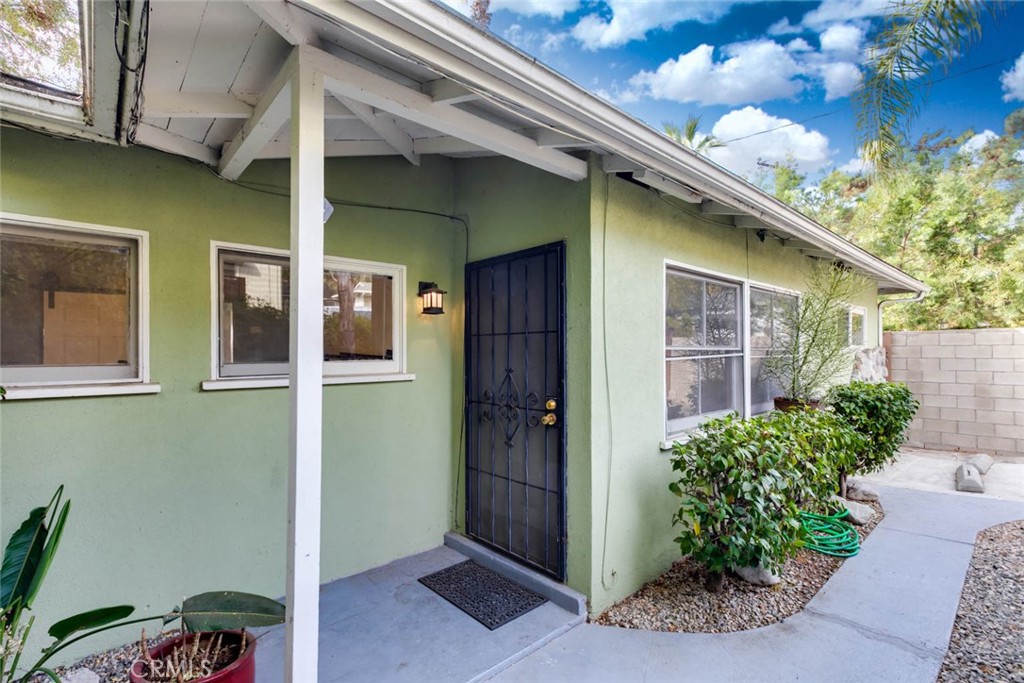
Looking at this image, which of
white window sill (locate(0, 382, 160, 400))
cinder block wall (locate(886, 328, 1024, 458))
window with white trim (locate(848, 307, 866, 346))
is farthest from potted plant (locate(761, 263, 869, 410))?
white window sill (locate(0, 382, 160, 400))

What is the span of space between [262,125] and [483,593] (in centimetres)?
321

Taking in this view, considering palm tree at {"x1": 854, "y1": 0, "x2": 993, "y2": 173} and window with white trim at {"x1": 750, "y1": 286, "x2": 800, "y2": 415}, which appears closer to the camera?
palm tree at {"x1": 854, "y1": 0, "x2": 993, "y2": 173}

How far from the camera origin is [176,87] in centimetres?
231

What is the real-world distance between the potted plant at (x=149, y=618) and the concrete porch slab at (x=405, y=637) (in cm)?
79

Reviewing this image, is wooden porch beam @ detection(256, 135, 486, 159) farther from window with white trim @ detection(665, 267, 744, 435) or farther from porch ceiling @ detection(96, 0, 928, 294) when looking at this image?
window with white trim @ detection(665, 267, 744, 435)

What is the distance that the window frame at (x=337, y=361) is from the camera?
9.95 feet

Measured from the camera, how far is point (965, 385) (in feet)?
26.7

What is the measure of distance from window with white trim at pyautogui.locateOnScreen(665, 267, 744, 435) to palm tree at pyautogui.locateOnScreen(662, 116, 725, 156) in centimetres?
1024

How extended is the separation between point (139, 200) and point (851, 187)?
2140cm

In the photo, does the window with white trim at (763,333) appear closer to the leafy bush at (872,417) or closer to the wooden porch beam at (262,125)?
the leafy bush at (872,417)

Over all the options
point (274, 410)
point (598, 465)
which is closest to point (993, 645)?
point (598, 465)

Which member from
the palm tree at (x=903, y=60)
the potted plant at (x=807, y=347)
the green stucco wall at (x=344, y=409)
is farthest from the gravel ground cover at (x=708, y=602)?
the palm tree at (x=903, y=60)

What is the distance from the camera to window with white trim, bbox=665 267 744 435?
4.04m

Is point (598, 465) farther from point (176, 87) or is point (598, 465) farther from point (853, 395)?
point (853, 395)
